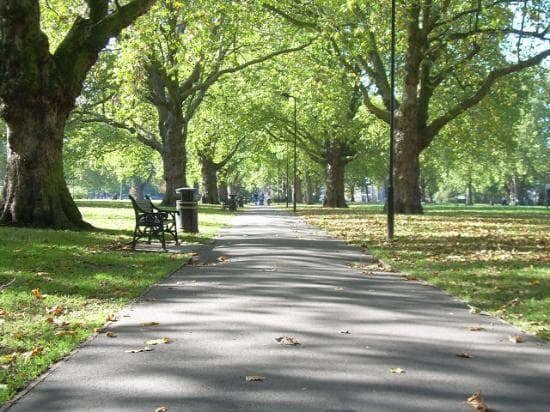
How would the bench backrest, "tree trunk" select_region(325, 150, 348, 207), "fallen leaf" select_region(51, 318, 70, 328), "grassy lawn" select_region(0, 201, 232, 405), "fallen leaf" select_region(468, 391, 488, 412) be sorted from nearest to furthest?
"fallen leaf" select_region(468, 391, 488, 412) < "grassy lawn" select_region(0, 201, 232, 405) < "fallen leaf" select_region(51, 318, 70, 328) < the bench backrest < "tree trunk" select_region(325, 150, 348, 207)

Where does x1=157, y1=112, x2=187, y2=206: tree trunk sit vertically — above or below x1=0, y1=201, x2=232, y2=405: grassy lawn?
above

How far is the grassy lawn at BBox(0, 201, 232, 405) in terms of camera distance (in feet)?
17.6

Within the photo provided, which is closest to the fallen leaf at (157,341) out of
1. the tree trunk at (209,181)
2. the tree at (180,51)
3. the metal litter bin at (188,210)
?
the metal litter bin at (188,210)

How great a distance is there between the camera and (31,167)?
16078 millimetres

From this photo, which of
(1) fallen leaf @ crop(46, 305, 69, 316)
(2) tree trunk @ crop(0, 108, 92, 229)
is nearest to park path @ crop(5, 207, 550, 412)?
(1) fallen leaf @ crop(46, 305, 69, 316)

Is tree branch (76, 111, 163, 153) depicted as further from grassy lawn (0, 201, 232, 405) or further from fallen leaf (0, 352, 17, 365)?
fallen leaf (0, 352, 17, 365)

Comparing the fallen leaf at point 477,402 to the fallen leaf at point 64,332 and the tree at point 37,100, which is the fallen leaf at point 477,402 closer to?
the fallen leaf at point 64,332

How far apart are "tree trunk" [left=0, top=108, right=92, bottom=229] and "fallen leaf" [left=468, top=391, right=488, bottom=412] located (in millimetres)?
13682

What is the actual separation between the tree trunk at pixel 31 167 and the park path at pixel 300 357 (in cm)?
825

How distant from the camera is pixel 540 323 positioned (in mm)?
6723

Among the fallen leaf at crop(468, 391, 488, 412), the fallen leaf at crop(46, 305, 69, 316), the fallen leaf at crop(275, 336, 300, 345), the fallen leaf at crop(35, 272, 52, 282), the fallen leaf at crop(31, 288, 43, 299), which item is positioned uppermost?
the fallen leaf at crop(35, 272, 52, 282)

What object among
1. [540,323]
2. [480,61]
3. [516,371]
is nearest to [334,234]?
[540,323]

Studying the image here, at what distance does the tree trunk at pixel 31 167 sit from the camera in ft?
52.6

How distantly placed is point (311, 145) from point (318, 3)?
2830 centimetres
